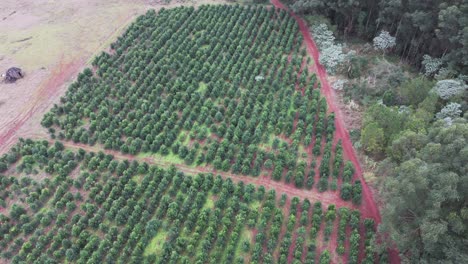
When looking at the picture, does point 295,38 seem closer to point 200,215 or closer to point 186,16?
point 186,16

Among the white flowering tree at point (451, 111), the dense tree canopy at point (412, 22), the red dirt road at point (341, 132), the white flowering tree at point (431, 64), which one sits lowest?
the red dirt road at point (341, 132)

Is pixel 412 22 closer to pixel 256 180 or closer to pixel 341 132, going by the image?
pixel 341 132

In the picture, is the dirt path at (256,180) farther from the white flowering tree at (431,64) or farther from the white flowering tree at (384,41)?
the white flowering tree at (384,41)

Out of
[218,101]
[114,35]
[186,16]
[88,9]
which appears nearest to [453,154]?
[218,101]

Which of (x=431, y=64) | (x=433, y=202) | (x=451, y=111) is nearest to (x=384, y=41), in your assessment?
(x=431, y=64)

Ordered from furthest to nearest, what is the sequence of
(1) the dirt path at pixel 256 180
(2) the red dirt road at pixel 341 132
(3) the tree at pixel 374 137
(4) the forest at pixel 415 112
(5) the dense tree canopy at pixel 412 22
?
1. (5) the dense tree canopy at pixel 412 22
2. (3) the tree at pixel 374 137
3. (1) the dirt path at pixel 256 180
4. (2) the red dirt road at pixel 341 132
5. (4) the forest at pixel 415 112

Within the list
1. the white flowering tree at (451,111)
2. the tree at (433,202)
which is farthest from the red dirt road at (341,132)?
the white flowering tree at (451,111)

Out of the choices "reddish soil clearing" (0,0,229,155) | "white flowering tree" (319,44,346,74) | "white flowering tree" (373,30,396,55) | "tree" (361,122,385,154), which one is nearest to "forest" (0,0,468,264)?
"tree" (361,122,385,154)
